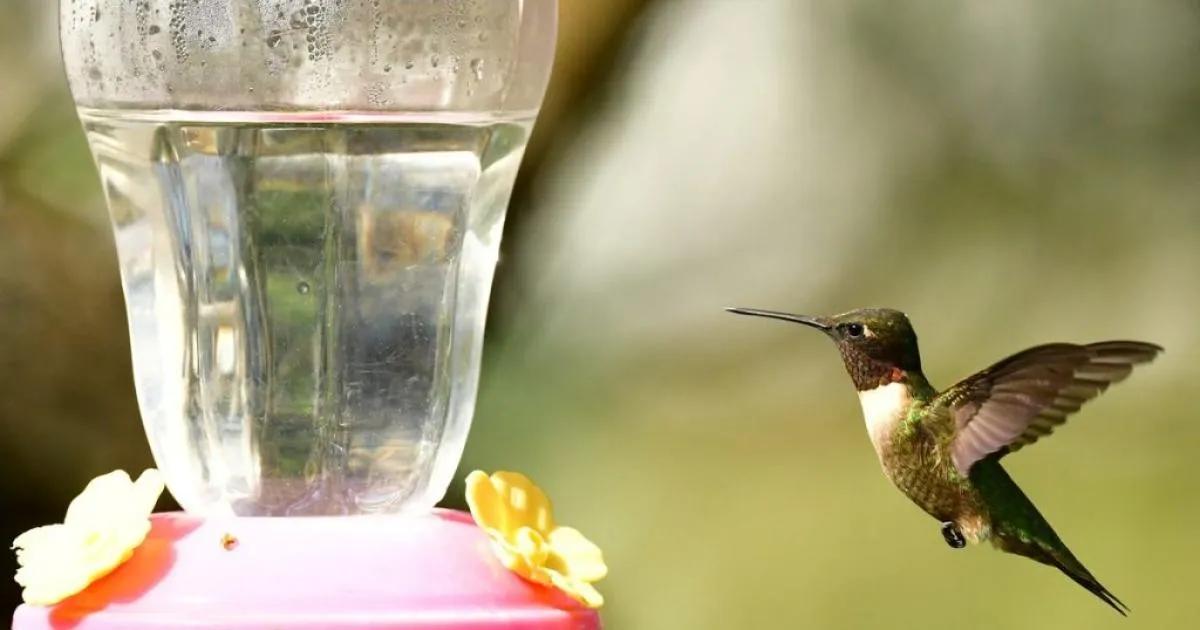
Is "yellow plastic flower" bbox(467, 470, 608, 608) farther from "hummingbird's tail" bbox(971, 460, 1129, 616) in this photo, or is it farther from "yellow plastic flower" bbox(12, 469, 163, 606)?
"hummingbird's tail" bbox(971, 460, 1129, 616)

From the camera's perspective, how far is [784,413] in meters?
3.78

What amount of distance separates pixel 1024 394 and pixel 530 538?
2.15 ft

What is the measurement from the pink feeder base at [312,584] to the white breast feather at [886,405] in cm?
65

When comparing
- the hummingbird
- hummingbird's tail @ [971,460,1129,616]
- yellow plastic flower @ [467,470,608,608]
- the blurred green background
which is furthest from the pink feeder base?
the blurred green background

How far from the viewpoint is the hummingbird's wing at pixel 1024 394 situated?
1.72 meters

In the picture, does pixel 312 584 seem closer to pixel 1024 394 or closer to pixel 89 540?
pixel 89 540

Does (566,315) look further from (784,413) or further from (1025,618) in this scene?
(1025,618)

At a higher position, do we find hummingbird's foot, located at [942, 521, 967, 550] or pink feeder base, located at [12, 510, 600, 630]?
pink feeder base, located at [12, 510, 600, 630]

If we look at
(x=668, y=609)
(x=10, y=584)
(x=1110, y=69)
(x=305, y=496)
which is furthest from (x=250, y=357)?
(x=1110, y=69)

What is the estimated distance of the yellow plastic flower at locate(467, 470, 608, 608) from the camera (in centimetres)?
139

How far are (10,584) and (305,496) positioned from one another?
1.98 m

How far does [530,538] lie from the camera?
1411 millimetres

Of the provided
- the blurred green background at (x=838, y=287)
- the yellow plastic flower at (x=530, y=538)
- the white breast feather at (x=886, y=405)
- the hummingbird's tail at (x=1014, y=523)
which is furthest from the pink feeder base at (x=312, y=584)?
the blurred green background at (x=838, y=287)

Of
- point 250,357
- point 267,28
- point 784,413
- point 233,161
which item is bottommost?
point 784,413
